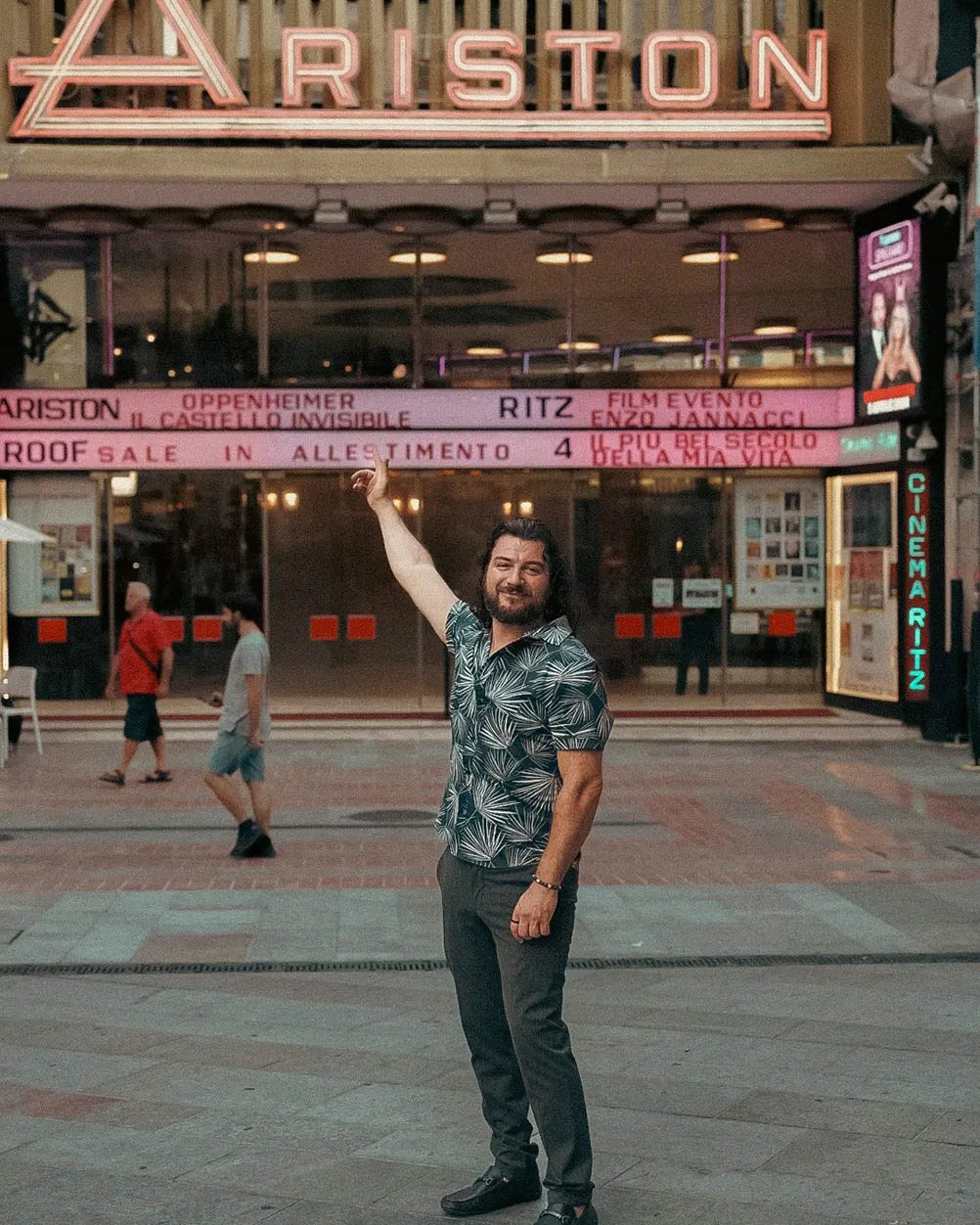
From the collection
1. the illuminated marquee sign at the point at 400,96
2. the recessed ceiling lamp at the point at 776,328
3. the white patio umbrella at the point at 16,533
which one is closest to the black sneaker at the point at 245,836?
the white patio umbrella at the point at 16,533

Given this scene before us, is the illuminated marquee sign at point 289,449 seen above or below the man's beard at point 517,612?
above

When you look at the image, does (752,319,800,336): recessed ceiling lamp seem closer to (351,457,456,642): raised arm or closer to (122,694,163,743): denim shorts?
(122,694,163,743): denim shorts

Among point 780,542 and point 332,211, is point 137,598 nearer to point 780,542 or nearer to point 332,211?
point 332,211

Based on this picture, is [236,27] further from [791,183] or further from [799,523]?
[799,523]

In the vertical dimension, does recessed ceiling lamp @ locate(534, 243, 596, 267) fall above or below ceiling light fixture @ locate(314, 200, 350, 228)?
below

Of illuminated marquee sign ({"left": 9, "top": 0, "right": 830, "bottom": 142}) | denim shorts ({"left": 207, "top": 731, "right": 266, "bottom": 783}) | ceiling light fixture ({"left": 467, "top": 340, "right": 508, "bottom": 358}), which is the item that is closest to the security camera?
illuminated marquee sign ({"left": 9, "top": 0, "right": 830, "bottom": 142})

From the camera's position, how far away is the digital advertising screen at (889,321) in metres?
18.9

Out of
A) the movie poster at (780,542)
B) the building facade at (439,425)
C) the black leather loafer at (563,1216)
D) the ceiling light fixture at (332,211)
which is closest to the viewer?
the black leather loafer at (563,1216)

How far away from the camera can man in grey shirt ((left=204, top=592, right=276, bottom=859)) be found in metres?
11.2

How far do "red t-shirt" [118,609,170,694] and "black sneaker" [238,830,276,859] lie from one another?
357 centimetres

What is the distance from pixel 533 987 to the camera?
4.77 metres

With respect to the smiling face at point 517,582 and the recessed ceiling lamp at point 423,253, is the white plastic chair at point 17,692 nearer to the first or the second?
the recessed ceiling lamp at point 423,253

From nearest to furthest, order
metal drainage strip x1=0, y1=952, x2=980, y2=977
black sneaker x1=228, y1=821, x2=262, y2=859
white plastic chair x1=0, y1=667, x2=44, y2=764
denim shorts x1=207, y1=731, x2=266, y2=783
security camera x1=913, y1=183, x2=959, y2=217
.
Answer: metal drainage strip x1=0, y1=952, x2=980, y2=977 → denim shorts x1=207, y1=731, x2=266, y2=783 → black sneaker x1=228, y1=821, x2=262, y2=859 → white plastic chair x1=0, y1=667, x2=44, y2=764 → security camera x1=913, y1=183, x2=959, y2=217

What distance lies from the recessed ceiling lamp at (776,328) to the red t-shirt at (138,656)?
28.6ft
